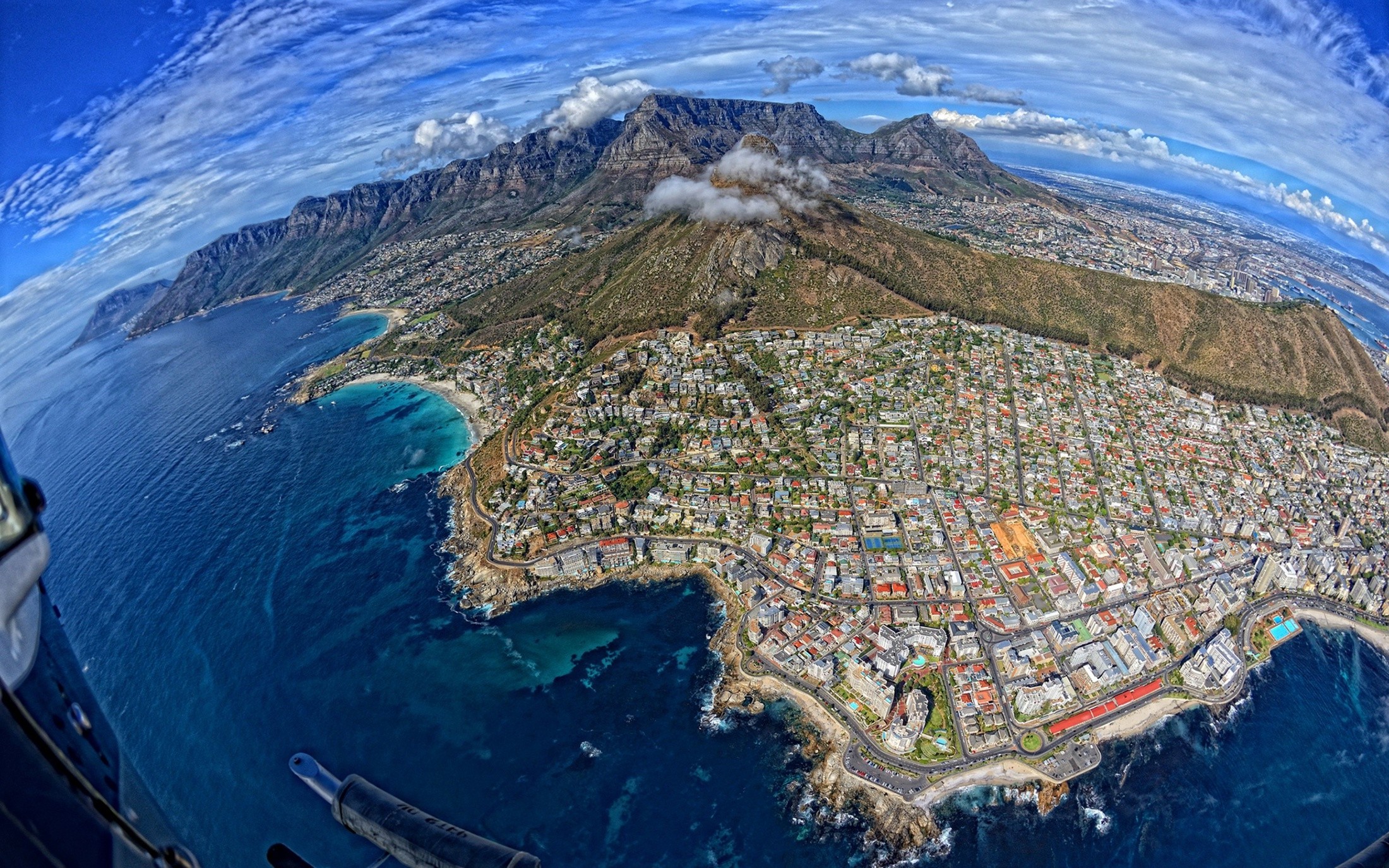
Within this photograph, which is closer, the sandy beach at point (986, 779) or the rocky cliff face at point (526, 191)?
the sandy beach at point (986, 779)

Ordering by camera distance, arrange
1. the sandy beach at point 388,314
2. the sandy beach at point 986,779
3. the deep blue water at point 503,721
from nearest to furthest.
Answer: the deep blue water at point 503,721, the sandy beach at point 986,779, the sandy beach at point 388,314

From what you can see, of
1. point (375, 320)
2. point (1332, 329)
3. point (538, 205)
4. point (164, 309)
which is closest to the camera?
point (1332, 329)

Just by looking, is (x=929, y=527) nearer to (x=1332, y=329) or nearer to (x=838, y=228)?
(x=838, y=228)

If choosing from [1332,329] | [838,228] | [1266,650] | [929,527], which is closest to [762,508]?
[929,527]

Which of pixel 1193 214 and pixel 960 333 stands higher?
pixel 960 333

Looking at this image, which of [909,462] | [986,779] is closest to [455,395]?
[909,462]

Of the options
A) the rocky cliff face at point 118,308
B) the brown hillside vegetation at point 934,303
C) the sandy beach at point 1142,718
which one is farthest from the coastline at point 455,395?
the rocky cliff face at point 118,308

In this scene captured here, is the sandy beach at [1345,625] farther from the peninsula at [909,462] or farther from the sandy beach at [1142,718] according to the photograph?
the sandy beach at [1142,718]

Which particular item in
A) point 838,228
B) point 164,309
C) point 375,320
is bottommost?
point 164,309
